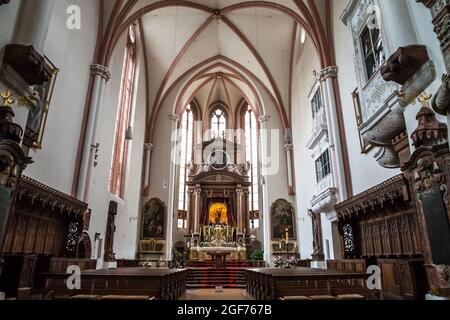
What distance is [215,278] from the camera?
576 inches

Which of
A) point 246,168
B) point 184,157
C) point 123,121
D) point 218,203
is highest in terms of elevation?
point 184,157

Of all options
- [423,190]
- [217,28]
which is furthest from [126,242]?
[423,190]

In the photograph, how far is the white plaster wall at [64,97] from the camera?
348 inches

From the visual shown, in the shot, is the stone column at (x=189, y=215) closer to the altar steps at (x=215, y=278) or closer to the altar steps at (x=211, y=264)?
the altar steps at (x=211, y=264)

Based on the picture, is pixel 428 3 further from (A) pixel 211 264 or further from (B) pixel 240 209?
(B) pixel 240 209

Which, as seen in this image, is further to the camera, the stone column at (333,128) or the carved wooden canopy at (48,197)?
the stone column at (333,128)

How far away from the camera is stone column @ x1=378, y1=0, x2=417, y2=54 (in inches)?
222

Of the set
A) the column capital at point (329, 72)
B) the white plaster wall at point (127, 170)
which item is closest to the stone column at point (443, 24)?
the column capital at point (329, 72)

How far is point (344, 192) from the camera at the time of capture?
10906 mm

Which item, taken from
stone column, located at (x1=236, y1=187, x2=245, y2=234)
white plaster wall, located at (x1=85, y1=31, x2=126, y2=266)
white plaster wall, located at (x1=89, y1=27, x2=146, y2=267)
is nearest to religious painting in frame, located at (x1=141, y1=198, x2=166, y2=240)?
white plaster wall, located at (x1=89, y1=27, x2=146, y2=267)

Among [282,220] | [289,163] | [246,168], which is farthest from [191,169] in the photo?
[282,220]

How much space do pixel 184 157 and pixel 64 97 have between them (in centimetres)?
1500

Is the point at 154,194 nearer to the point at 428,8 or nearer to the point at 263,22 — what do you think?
the point at 263,22

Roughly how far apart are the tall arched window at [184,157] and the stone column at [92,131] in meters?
12.2
